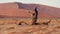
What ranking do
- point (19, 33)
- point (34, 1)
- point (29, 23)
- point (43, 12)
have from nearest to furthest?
point (19, 33) < point (29, 23) < point (43, 12) < point (34, 1)

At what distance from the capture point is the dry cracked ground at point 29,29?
3.04ft

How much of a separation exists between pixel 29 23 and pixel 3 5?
35 cm

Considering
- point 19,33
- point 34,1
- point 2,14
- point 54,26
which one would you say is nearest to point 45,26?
point 54,26

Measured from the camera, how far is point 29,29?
0.96 metres

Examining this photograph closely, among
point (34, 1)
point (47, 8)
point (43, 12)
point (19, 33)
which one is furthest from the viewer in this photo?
point (34, 1)

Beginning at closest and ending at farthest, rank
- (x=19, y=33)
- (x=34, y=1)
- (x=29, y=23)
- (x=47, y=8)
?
(x=19, y=33), (x=29, y=23), (x=47, y=8), (x=34, y=1)

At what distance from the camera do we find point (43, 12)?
1.24 metres

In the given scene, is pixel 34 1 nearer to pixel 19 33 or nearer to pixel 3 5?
pixel 3 5

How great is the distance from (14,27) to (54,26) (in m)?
0.24

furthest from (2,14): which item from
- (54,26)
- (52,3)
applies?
(52,3)

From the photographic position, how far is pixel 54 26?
1008mm

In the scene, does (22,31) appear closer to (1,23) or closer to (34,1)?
(1,23)

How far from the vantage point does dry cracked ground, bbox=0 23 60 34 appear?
0.93 metres

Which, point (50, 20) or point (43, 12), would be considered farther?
point (43, 12)
